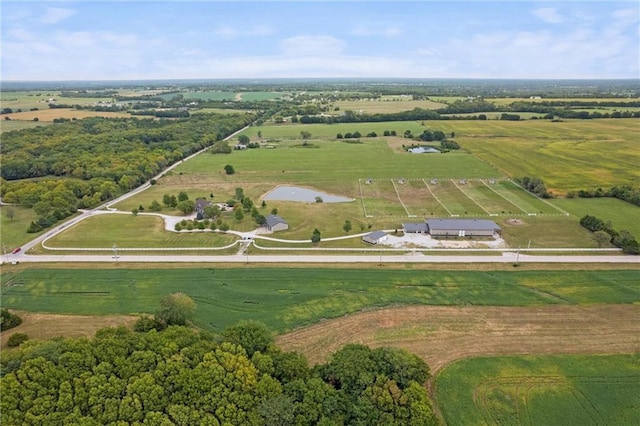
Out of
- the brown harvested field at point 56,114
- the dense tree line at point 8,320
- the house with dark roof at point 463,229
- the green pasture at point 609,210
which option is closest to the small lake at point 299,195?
the house with dark roof at point 463,229

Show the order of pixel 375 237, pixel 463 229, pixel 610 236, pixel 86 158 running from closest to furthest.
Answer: pixel 610 236
pixel 375 237
pixel 463 229
pixel 86 158

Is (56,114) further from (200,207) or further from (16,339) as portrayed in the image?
(16,339)

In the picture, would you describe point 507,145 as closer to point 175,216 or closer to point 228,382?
point 175,216

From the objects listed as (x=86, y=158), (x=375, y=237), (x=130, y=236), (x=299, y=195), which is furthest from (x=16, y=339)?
(x=86, y=158)

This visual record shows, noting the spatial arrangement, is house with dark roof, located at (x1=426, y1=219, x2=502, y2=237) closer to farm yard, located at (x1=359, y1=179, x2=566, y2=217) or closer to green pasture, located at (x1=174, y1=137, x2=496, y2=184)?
farm yard, located at (x1=359, y1=179, x2=566, y2=217)

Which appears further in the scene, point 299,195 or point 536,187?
point 299,195

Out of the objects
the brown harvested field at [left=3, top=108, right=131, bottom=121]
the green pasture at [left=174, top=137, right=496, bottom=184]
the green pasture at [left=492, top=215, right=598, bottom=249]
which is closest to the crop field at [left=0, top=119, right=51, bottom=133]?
the brown harvested field at [left=3, top=108, right=131, bottom=121]
